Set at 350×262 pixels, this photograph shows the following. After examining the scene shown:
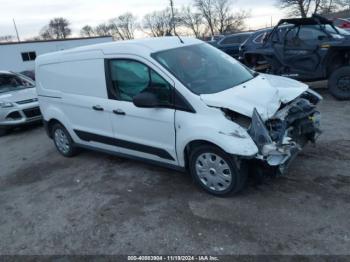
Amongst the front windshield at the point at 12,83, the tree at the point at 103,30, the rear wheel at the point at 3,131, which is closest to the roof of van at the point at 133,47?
the rear wheel at the point at 3,131

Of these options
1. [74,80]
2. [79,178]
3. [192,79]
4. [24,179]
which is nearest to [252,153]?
[192,79]

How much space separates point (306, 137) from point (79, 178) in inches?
131

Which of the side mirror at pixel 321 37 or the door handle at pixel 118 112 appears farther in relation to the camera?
the side mirror at pixel 321 37

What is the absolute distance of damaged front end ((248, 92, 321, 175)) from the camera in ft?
11.9

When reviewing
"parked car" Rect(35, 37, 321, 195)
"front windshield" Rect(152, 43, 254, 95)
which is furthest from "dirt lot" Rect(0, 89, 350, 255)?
"front windshield" Rect(152, 43, 254, 95)

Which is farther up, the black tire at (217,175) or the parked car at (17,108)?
the black tire at (217,175)

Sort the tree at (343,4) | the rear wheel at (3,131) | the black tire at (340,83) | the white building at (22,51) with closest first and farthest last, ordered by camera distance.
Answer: the black tire at (340,83)
the rear wheel at (3,131)
the white building at (22,51)
the tree at (343,4)

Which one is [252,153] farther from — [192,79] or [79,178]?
[79,178]

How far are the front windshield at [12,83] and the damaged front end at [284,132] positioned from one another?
7.63 meters

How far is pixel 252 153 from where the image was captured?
140 inches

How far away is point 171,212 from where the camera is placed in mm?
3938

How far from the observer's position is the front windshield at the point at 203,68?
13.8 ft

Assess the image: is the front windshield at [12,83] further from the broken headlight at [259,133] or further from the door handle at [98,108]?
the broken headlight at [259,133]

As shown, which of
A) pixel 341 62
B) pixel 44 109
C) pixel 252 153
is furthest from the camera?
pixel 341 62
